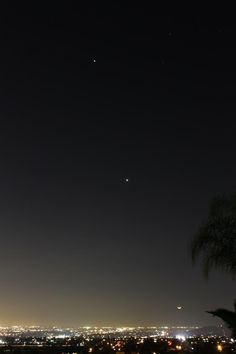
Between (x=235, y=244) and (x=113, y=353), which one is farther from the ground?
(x=113, y=353)

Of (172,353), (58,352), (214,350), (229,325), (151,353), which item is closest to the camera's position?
(229,325)

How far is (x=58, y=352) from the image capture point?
318 ft

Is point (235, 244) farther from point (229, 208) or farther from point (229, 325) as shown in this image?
point (229, 325)

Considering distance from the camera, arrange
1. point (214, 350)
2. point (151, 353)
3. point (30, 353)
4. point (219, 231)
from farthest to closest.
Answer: point (30, 353), point (151, 353), point (214, 350), point (219, 231)

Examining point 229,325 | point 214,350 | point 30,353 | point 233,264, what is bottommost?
point 229,325

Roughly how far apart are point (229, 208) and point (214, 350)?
4249 cm

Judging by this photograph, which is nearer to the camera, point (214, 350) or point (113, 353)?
point (214, 350)

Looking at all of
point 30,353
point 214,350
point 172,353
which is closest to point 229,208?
point 214,350

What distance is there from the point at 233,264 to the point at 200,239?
692mm

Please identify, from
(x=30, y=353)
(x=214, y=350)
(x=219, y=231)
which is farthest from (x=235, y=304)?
(x=30, y=353)

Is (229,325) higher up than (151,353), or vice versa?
(151,353)

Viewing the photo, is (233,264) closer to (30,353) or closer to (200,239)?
(200,239)

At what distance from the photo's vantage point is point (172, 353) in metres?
54.5

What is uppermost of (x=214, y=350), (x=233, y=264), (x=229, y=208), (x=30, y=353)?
(x=30, y=353)
